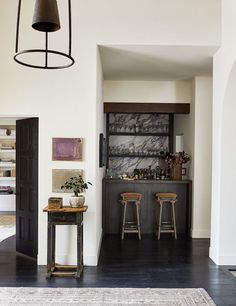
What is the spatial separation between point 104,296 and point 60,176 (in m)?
1.75

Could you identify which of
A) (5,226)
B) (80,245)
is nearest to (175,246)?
(80,245)

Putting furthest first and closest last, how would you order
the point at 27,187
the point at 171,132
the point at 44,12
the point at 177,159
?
the point at 171,132 → the point at 177,159 → the point at 27,187 → the point at 44,12

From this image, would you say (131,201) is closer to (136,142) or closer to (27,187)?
(136,142)

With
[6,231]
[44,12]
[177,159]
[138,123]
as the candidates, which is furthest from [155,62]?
[6,231]

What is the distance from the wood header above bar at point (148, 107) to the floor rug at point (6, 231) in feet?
10.4

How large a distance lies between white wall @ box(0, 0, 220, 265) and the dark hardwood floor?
382 millimetres

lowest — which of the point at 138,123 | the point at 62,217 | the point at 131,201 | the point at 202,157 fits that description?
the point at 131,201

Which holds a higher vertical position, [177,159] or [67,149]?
[67,149]

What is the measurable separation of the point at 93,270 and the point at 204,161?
3.09 meters

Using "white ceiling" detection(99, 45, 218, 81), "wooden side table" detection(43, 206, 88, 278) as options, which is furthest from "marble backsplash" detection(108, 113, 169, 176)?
"wooden side table" detection(43, 206, 88, 278)

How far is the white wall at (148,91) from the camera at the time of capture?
639cm

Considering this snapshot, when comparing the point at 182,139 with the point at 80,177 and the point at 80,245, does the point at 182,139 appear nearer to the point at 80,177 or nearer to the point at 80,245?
the point at 80,177

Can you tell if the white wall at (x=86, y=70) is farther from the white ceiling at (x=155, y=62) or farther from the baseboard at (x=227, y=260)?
the baseboard at (x=227, y=260)

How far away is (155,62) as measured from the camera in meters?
5.07
